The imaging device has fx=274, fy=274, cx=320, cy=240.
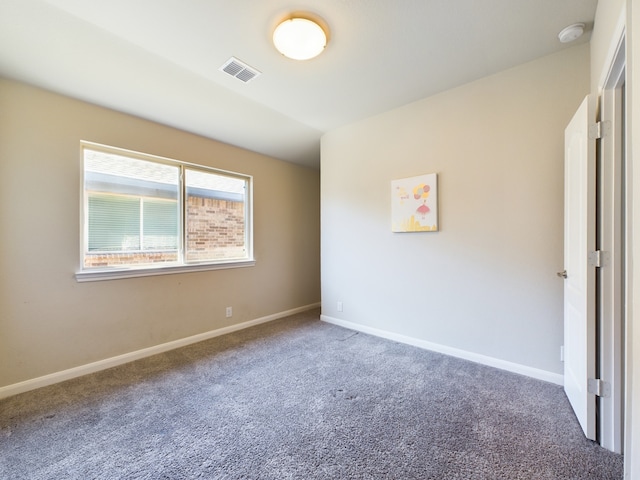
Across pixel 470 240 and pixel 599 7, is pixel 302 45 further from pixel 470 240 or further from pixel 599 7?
pixel 470 240

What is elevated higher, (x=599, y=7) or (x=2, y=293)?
(x=599, y=7)

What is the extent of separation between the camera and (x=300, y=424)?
183 centimetres

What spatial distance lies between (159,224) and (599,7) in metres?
4.14

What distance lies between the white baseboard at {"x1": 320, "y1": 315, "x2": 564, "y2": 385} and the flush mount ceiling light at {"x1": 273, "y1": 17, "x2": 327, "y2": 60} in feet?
9.72

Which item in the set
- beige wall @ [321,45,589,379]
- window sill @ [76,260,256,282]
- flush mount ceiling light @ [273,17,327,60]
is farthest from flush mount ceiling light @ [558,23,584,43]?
window sill @ [76,260,256,282]

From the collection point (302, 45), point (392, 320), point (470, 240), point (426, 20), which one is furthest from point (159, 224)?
point (470, 240)

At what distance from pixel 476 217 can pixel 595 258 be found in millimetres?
1134

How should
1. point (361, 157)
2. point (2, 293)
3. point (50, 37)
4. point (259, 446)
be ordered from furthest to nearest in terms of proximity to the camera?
point (361, 157) → point (2, 293) → point (50, 37) → point (259, 446)

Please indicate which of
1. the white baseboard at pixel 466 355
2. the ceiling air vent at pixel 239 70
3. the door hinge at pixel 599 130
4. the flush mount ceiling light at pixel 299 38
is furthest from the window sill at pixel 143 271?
the door hinge at pixel 599 130

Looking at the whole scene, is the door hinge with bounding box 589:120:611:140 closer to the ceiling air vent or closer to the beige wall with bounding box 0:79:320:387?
the ceiling air vent

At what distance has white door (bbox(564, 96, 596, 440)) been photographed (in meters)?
1.61

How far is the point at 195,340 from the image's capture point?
3.39 m

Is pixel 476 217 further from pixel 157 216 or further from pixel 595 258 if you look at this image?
pixel 157 216

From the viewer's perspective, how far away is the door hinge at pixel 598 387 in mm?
1576
